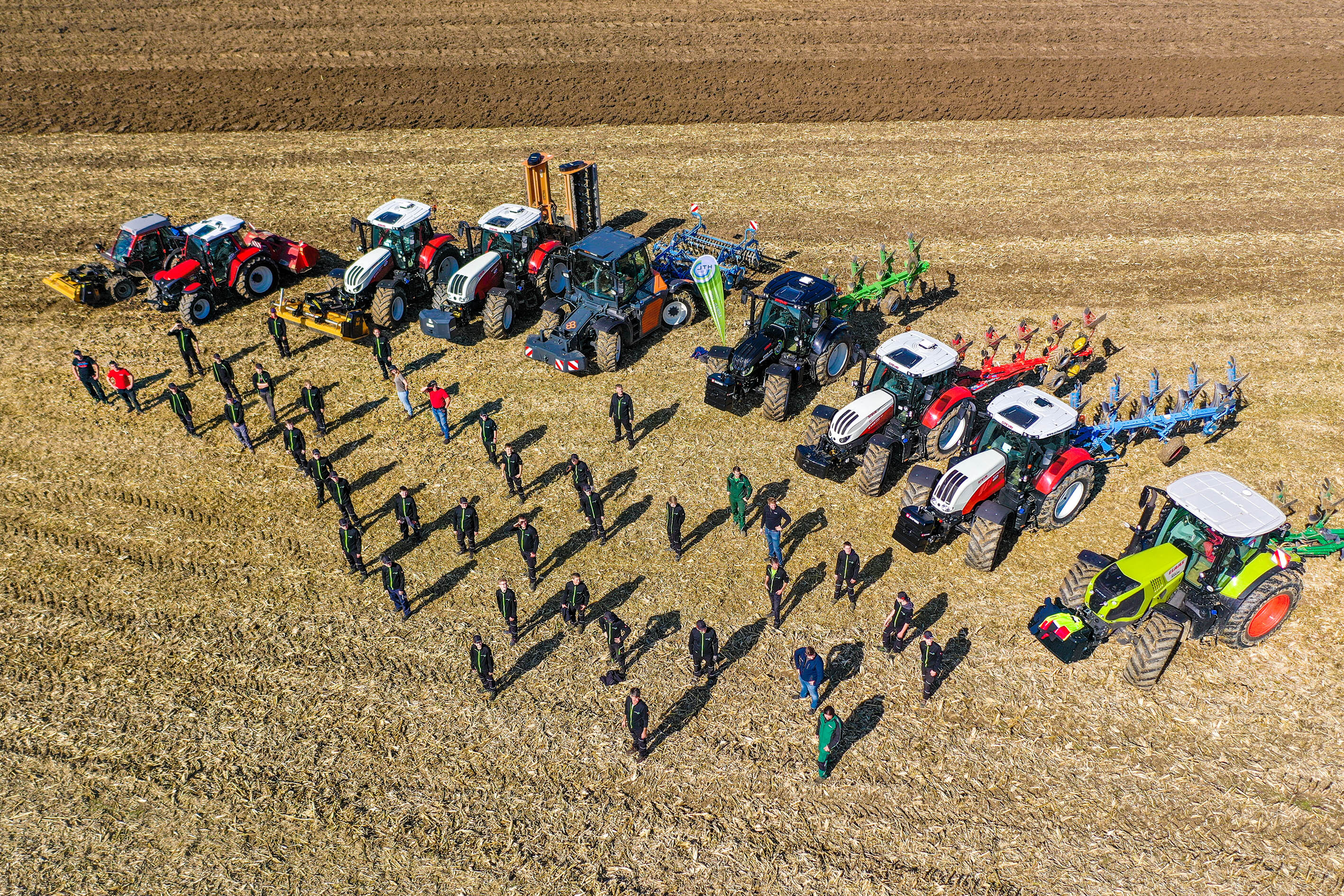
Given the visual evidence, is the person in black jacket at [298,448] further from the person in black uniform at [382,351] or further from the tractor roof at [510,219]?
the tractor roof at [510,219]

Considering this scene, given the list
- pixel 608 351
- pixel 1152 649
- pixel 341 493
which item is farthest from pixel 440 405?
pixel 1152 649

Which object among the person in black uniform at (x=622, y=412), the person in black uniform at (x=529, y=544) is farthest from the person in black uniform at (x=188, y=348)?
the person in black uniform at (x=529, y=544)

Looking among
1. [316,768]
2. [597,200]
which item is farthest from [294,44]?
[316,768]

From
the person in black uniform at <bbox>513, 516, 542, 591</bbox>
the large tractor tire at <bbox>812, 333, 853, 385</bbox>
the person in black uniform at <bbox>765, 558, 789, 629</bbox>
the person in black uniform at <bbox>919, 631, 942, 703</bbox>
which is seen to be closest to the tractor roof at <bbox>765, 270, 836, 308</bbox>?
the large tractor tire at <bbox>812, 333, 853, 385</bbox>

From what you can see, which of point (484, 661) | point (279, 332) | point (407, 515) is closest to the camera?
point (484, 661)

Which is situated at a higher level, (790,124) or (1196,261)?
(790,124)

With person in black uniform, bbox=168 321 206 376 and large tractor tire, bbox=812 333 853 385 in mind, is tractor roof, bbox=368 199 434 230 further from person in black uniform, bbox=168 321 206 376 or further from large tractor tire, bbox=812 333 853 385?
large tractor tire, bbox=812 333 853 385

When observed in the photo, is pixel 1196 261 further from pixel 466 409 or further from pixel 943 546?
pixel 466 409

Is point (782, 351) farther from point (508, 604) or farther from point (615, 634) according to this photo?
point (508, 604)
